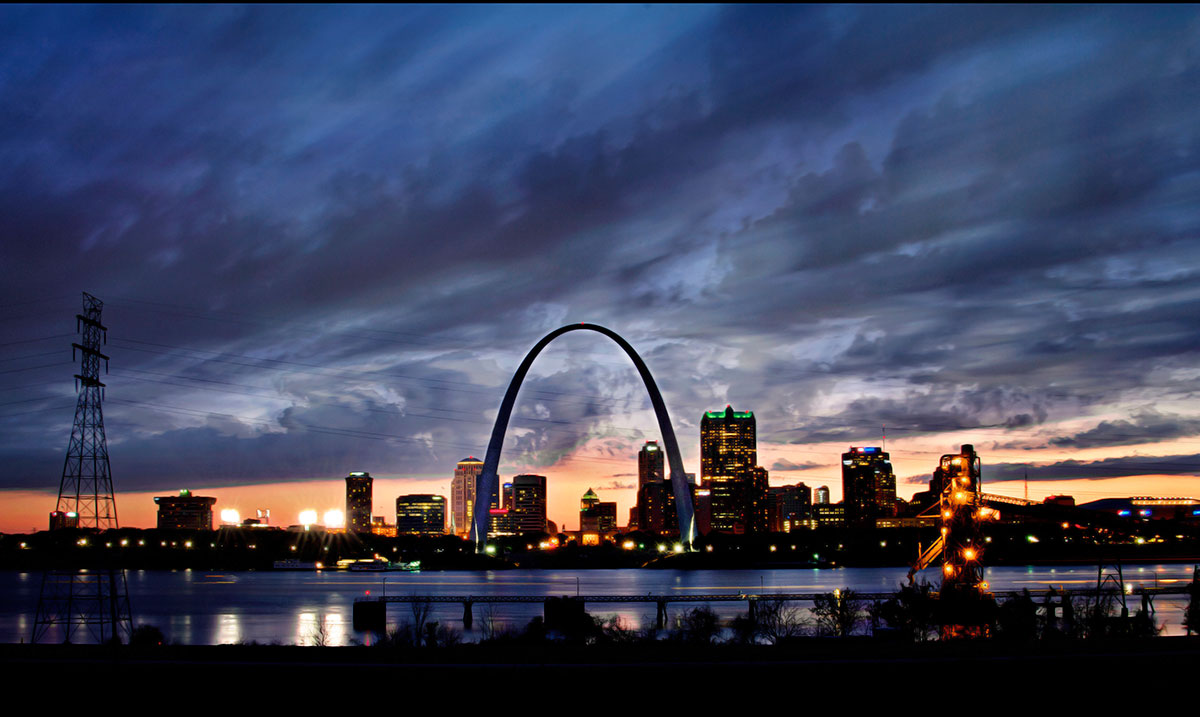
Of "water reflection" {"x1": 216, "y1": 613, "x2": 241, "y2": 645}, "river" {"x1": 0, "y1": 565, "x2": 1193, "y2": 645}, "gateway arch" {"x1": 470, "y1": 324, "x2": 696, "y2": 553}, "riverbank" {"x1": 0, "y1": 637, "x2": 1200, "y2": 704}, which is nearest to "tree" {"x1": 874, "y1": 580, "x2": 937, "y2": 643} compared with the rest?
"riverbank" {"x1": 0, "y1": 637, "x2": 1200, "y2": 704}

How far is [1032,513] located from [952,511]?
3938 cm

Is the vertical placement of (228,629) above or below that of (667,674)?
below

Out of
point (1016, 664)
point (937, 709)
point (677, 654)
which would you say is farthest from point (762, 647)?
point (937, 709)

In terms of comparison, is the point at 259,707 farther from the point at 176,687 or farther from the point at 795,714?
the point at 795,714

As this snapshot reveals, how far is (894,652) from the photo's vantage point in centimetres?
2842

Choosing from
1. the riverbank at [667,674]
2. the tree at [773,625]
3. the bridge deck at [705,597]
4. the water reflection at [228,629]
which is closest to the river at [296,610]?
the water reflection at [228,629]

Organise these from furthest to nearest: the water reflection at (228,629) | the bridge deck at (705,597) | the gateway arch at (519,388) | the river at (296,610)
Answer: the gateway arch at (519,388) → the river at (296,610) → the water reflection at (228,629) → the bridge deck at (705,597)

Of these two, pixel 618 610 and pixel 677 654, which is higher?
pixel 677 654

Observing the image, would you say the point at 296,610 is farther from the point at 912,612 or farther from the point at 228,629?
the point at 912,612

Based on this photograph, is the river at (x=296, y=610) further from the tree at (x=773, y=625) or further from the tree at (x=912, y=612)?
the tree at (x=912, y=612)

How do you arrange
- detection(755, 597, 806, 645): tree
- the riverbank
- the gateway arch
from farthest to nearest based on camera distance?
the gateway arch, detection(755, 597, 806, 645): tree, the riverbank

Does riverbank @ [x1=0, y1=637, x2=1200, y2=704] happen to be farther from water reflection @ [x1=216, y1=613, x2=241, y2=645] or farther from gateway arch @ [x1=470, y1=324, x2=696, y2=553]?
gateway arch @ [x1=470, y1=324, x2=696, y2=553]

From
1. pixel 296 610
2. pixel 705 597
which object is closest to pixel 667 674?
pixel 705 597

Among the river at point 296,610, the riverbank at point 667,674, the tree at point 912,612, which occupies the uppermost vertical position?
the riverbank at point 667,674
